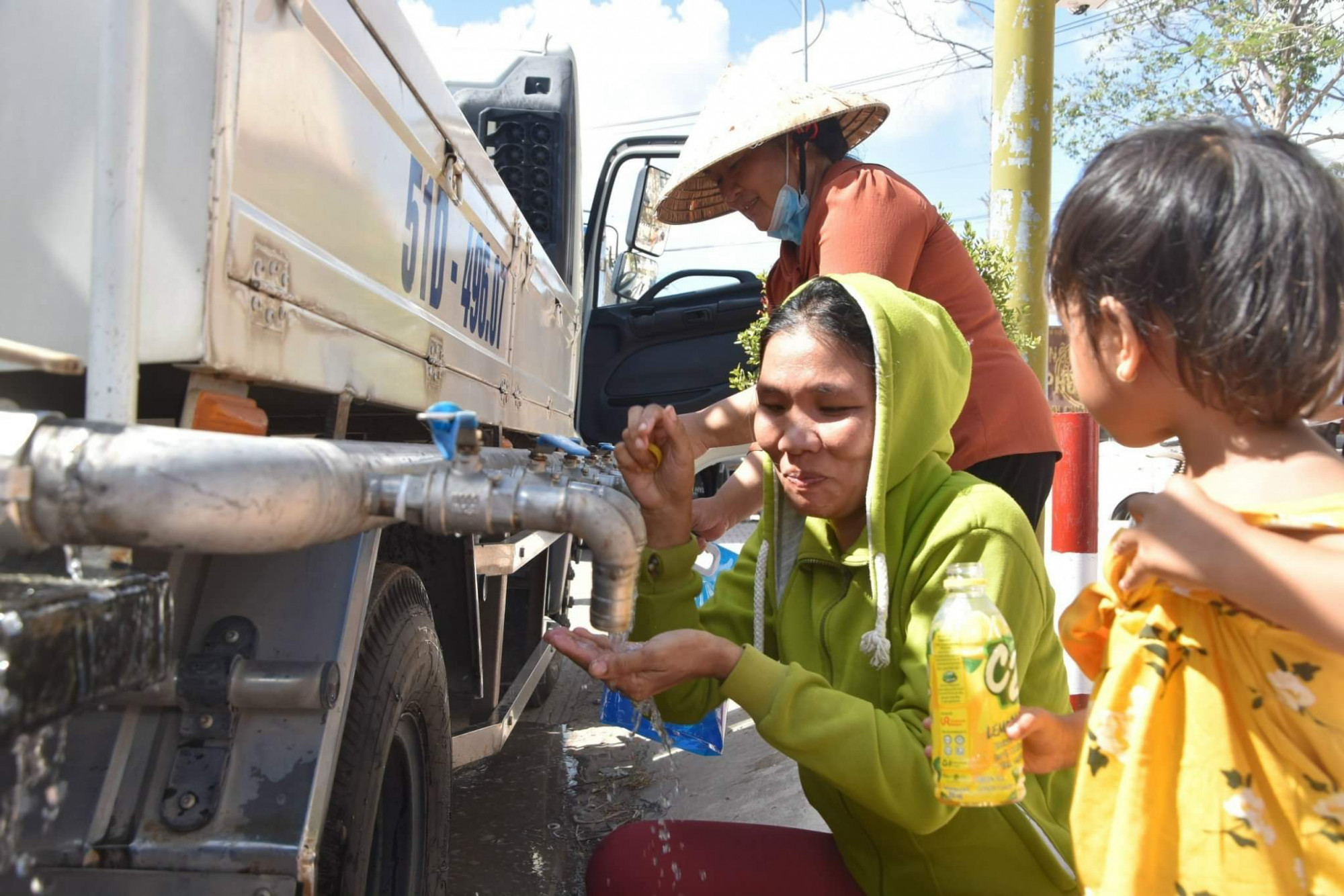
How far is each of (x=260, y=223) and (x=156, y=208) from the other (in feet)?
0.49

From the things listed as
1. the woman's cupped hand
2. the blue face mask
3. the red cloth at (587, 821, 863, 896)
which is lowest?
the red cloth at (587, 821, 863, 896)

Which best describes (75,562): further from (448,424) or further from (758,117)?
(758,117)

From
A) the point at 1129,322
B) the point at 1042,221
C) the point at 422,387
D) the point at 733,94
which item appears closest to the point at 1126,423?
the point at 1129,322

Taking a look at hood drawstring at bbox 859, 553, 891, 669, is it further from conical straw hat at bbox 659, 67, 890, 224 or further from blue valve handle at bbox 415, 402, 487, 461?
conical straw hat at bbox 659, 67, 890, 224

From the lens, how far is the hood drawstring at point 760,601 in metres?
1.89

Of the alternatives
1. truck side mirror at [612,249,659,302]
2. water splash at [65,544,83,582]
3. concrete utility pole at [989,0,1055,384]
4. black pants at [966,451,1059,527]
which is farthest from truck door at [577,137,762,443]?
water splash at [65,544,83,582]

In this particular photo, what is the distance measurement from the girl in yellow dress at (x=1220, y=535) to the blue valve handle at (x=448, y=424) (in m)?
0.75

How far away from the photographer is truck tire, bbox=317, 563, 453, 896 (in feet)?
5.36

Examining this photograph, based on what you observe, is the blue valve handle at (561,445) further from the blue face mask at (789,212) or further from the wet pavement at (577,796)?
the wet pavement at (577,796)

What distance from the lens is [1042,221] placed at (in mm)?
4363

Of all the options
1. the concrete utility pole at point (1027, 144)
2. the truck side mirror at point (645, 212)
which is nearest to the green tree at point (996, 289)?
the concrete utility pole at point (1027, 144)

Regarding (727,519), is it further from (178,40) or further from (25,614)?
(25,614)

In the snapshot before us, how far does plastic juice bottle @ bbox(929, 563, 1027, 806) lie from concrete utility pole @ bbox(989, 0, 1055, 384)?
3321mm

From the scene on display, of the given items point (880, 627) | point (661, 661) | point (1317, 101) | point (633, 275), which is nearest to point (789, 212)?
point (880, 627)
